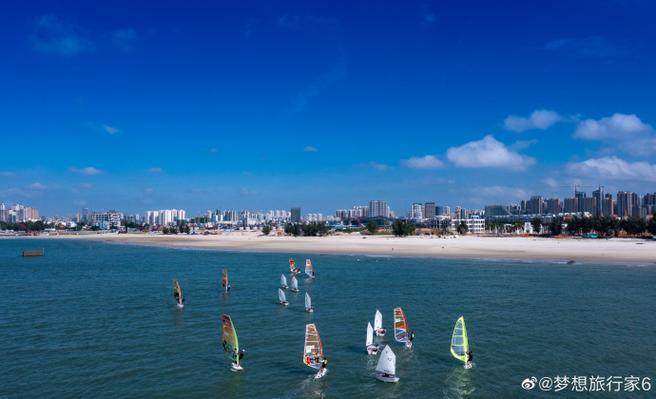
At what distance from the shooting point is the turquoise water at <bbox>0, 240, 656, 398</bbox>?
73.7ft

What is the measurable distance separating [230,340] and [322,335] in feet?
24.3

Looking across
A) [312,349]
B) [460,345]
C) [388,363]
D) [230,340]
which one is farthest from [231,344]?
[460,345]

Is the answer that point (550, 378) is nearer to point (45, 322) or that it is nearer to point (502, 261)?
point (45, 322)

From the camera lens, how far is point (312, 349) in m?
24.4

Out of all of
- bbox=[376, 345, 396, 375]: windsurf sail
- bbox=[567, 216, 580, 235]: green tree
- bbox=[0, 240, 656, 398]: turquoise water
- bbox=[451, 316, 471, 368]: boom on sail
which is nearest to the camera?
bbox=[376, 345, 396, 375]: windsurf sail

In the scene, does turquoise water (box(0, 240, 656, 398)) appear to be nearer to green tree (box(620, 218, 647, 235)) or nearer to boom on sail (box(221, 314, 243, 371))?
boom on sail (box(221, 314, 243, 371))

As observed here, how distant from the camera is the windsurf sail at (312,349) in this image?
79.1 feet

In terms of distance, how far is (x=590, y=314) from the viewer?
1452 inches

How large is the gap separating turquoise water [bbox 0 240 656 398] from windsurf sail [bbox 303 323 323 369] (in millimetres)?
594

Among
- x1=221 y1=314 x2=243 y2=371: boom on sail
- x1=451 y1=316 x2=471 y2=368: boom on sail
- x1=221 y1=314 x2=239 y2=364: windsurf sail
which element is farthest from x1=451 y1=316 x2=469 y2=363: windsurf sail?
x1=221 y1=314 x2=239 y2=364: windsurf sail

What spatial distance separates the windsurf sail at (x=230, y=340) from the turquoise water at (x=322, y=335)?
2.04 feet

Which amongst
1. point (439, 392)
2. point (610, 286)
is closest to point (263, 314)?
point (439, 392)

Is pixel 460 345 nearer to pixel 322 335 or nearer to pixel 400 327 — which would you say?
pixel 400 327

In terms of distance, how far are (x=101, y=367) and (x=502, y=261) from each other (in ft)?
225
